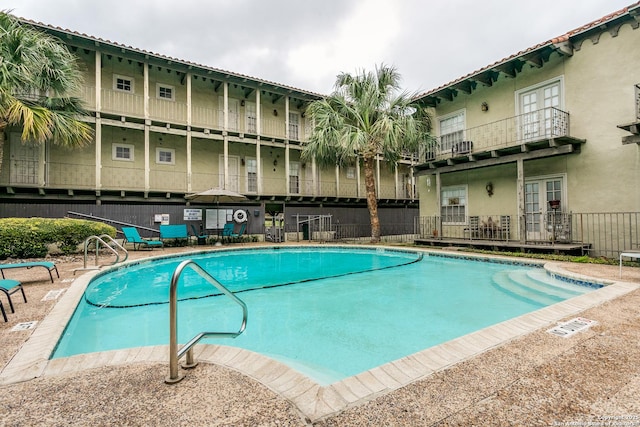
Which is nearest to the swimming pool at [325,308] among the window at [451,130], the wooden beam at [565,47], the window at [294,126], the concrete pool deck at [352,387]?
the concrete pool deck at [352,387]

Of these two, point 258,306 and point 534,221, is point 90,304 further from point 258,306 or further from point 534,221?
point 534,221

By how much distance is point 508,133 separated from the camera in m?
11.7

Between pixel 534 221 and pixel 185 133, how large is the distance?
50.0ft

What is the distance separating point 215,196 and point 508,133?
1253 cm

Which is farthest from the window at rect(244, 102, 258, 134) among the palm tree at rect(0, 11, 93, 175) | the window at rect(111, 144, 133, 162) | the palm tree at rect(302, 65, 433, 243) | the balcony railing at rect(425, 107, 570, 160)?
the balcony railing at rect(425, 107, 570, 160)

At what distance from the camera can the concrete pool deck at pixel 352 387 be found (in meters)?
1.76

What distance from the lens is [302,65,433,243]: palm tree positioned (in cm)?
1296

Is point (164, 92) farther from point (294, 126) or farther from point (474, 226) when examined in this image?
point (474, 226)

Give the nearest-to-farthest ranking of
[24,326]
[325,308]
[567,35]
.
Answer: [24,326] < [325,308] < [567,35]

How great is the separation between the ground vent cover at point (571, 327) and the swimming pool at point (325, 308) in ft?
4.08

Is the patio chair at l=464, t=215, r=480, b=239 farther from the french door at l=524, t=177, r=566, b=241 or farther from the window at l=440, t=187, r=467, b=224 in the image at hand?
the french door at l=524, t=177, r=566, b=241

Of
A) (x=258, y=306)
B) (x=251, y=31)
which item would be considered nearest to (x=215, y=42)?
(x=251, y=31)

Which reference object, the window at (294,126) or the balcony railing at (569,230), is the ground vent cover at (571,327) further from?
the window at (294,126)

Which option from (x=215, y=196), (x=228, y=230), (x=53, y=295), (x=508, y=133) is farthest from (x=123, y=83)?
(x=508, y=133)
